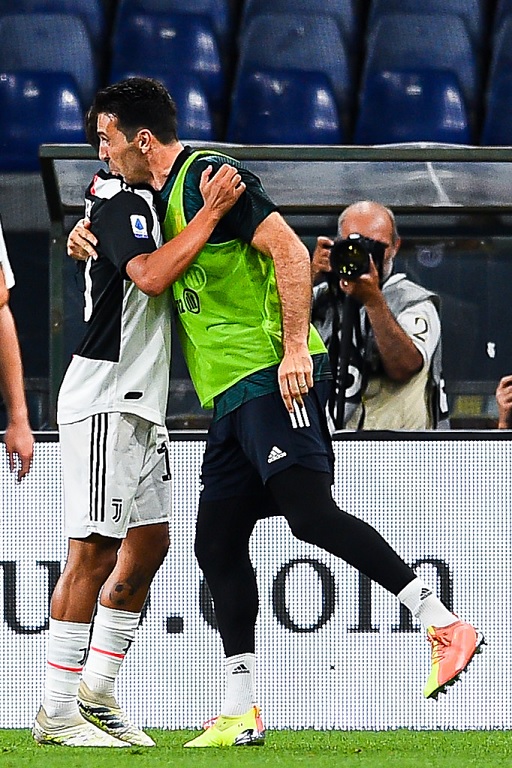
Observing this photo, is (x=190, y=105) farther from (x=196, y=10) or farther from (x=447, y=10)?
(x=447, y=10)

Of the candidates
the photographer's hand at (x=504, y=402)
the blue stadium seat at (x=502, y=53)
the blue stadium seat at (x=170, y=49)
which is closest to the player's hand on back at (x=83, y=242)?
the photographer's hand at (x=504, y=402)

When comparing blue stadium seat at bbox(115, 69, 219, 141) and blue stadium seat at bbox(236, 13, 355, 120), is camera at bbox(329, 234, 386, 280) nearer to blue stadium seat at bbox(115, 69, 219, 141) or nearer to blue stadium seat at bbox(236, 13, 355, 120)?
blue stadium seat at bbox(115, 69, 219, 141)

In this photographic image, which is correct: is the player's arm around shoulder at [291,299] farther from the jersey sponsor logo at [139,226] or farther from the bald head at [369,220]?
the bald head at [369,220]

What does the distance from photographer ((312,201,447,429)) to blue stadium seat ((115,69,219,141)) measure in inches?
111

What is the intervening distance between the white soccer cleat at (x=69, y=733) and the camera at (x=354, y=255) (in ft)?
4.81

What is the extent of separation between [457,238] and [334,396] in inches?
22.5

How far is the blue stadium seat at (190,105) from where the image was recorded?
6.76 meters

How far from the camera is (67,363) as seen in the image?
3.95 meters

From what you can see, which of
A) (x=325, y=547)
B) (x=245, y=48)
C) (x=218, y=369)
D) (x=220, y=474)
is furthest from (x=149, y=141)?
(x=245, y=48)

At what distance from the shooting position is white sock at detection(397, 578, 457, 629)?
3.02 metres

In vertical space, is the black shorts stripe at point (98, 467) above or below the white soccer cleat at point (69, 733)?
above

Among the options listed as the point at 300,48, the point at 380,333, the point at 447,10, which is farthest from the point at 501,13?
the point at 380,333

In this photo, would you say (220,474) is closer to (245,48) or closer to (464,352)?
(464,352)

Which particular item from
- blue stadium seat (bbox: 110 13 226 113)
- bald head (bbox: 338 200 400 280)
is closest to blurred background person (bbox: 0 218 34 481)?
bald head (bbox: 338 200 400 280)
